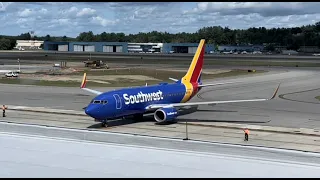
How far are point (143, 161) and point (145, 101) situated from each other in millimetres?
30492

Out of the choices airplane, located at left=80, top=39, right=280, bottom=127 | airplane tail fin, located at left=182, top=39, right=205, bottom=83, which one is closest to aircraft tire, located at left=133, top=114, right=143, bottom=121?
airplane, located at left=80, top=39, right=280, bottom=127

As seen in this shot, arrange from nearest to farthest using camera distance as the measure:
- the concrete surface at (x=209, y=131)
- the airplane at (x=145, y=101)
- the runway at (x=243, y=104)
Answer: the concrete surface at (x=209, y=131), the airplane at (x=145, y=101), the runway at (x=243, y=104)

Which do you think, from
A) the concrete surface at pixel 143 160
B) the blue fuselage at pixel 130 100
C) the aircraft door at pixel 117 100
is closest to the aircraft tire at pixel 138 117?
the blue fuselage at pixel 130 100

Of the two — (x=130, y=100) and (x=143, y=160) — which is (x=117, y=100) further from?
(x=143, y=160)

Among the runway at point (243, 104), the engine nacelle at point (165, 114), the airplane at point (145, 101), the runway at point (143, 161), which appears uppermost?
the runway at point (143, 161)

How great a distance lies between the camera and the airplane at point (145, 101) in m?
39.5

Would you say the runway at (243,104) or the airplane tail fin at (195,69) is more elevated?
the airplane tail fin at (195,69)

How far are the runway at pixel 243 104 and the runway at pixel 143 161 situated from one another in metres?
30.0

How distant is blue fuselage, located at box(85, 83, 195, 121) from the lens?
3928 centimetres

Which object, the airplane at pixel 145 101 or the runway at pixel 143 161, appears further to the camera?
the airplane at pixel 145 101

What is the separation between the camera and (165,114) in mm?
42469

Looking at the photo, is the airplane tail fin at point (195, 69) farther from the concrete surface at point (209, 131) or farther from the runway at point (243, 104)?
the concrete surface at point (209, 131)

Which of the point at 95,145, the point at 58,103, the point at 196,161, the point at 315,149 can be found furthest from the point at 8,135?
the point at 58,103

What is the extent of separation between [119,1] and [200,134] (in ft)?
104
